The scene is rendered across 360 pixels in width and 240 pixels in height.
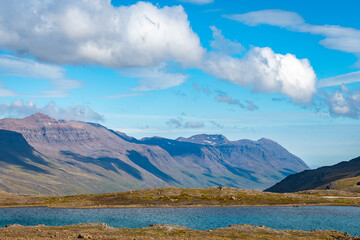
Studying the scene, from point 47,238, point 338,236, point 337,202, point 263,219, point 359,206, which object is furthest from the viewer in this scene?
point 337,202

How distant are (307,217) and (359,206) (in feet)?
173

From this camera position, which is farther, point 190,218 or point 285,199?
point 285,199

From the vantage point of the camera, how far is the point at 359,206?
562 feet

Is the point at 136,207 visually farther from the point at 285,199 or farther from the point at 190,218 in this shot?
the point at 285,199

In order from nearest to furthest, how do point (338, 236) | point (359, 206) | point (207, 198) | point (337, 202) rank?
point (338, 236), point (359, 206), point (337, 202), point (207, 198)

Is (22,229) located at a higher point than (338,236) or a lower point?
lower

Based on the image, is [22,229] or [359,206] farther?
[359,206]

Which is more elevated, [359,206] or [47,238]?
[359,206]

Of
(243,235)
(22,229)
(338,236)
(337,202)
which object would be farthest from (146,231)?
(337,202)

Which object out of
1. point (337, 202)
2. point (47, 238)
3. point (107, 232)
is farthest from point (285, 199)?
point (47, 238)

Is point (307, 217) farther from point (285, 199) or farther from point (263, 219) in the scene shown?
point (285, 199)

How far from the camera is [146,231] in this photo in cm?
8744

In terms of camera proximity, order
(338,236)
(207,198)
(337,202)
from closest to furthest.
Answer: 1. (338,236)
2. (337,202)
3. (207,198)

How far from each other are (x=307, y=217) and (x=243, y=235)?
5811 cm
